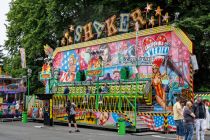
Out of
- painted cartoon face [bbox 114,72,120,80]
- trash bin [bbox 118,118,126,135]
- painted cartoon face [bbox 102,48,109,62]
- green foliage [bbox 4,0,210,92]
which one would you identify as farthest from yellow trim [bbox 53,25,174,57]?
trash bin [bbox 118,118,126,135]

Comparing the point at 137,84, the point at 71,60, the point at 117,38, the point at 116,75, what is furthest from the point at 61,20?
the point at 137,84

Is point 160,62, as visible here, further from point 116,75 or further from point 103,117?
point 103,117

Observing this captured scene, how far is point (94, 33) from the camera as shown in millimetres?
37656

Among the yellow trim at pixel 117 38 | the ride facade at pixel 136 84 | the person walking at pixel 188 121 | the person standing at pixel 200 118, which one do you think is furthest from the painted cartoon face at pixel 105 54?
the person walking at pixel 188 121

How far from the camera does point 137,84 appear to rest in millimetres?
28250

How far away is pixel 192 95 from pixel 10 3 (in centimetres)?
3223

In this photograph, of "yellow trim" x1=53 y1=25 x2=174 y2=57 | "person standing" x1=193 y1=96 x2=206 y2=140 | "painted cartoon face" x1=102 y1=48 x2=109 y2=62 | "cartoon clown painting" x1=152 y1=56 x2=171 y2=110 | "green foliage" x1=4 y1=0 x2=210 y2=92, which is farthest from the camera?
"painted cartoon face" x1=102 y1=48 x2=109 y2=62

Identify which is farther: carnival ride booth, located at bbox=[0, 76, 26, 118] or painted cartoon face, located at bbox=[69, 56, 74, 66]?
painted cartoon face, located at bbox=[69, 56, 74, 66]

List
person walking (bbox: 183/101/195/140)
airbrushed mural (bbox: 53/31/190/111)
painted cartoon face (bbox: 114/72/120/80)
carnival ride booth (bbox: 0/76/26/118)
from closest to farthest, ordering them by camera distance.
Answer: person walking (bbox: 183/101/195/140) → airbrushed mural (bbox: 53/31/190/111) → painted cartoon face (bbox: 114/72/120/80) → carnival ride booth (bbox: 0/76/26/118)

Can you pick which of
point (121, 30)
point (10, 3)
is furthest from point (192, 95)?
point (10, 3)

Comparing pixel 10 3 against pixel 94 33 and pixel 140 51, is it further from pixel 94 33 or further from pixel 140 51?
pixel 140 51

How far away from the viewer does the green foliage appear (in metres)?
29.2

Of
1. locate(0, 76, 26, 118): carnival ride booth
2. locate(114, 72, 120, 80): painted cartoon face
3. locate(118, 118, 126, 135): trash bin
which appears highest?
locate(114, 72, 120, 80): painted cartoon face

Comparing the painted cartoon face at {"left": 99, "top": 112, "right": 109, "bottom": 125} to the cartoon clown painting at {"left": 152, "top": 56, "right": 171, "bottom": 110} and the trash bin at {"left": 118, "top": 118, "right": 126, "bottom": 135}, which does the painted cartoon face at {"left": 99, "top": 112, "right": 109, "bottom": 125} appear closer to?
the trash bin at {"left": 118, "top": 118, "right": 126, "bottom": 135}
